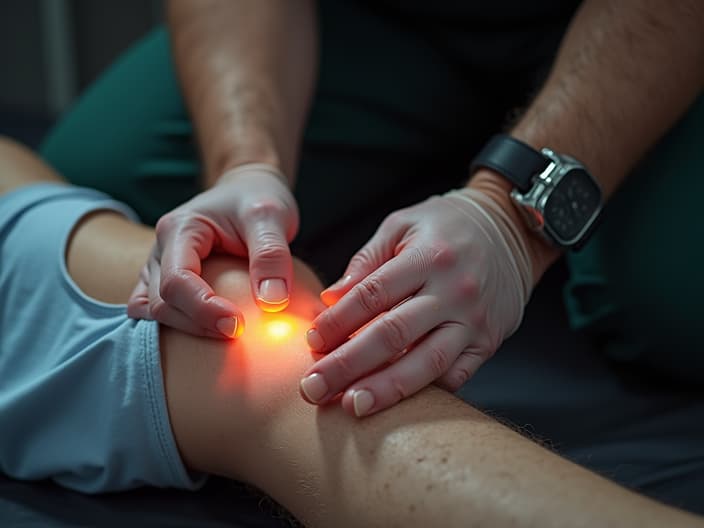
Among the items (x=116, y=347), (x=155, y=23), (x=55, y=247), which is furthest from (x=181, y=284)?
(x=155, y=23)

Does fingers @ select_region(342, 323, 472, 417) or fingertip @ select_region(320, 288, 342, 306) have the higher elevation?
fingers @ select_region(342, 323, 472, 417)

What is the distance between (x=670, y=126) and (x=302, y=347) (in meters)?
0.62

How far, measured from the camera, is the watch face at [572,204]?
941 mm

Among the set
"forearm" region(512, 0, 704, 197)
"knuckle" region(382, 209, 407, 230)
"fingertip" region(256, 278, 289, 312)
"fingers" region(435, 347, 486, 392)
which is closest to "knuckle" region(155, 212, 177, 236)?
"fingertip" region(256, 278, 289, 312)

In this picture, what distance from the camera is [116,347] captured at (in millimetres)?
849

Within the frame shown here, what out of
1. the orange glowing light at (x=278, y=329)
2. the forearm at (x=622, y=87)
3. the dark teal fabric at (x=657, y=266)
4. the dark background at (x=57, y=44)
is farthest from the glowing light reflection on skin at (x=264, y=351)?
the dark background at (x=57, y=44)

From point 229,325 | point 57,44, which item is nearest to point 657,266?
point 229,325

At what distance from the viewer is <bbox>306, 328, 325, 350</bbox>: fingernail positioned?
0.78 m

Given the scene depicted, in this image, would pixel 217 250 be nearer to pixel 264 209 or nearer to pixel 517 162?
pixel 264 209

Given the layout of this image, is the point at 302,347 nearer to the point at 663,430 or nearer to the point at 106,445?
the point at 106,445

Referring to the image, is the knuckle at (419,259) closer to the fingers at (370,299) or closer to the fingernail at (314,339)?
the fingers at (370,299)

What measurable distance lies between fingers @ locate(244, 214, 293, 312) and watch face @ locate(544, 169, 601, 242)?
315 millimetres

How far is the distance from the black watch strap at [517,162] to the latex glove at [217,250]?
10.0 inches

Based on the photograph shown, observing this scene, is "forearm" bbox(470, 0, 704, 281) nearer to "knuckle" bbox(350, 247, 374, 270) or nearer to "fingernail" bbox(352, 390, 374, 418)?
"knuckle" bbox(350, 247, 374, 270)
